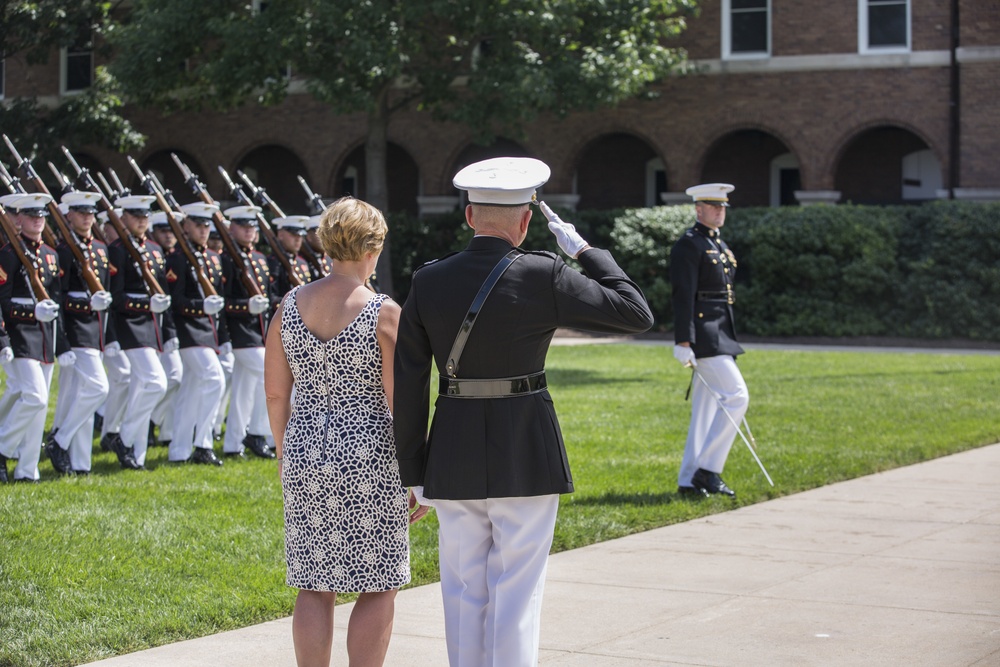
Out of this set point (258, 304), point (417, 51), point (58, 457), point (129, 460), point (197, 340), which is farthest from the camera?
point (417, 51)

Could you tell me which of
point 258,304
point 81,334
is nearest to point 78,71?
point 258,304

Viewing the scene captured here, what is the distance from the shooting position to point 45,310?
9.22m

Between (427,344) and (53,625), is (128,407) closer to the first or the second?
(53,625)

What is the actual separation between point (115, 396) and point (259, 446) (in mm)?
1195

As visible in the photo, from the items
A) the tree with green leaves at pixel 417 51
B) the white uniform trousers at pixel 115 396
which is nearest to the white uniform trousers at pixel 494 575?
the white uniform trousers at pixel 115 396

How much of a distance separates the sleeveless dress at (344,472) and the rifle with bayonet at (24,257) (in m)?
5.30

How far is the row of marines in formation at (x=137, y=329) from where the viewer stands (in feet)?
30.9

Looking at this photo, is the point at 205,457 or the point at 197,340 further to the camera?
the point at 197,340

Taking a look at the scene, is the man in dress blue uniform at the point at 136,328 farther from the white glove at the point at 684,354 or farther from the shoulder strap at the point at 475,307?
the shoulder strap at the point at 475,307

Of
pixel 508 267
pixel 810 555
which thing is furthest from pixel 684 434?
pixel 508 267

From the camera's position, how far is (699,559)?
23.9 feet

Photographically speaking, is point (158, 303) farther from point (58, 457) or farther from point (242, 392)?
point (58, 457)

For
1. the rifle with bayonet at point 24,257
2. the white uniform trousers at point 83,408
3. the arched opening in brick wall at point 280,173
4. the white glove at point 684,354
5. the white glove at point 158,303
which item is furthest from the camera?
the arched opening in brick wall at point 280,173

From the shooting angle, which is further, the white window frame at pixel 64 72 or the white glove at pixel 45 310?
the white window frame at pixel 64 72
